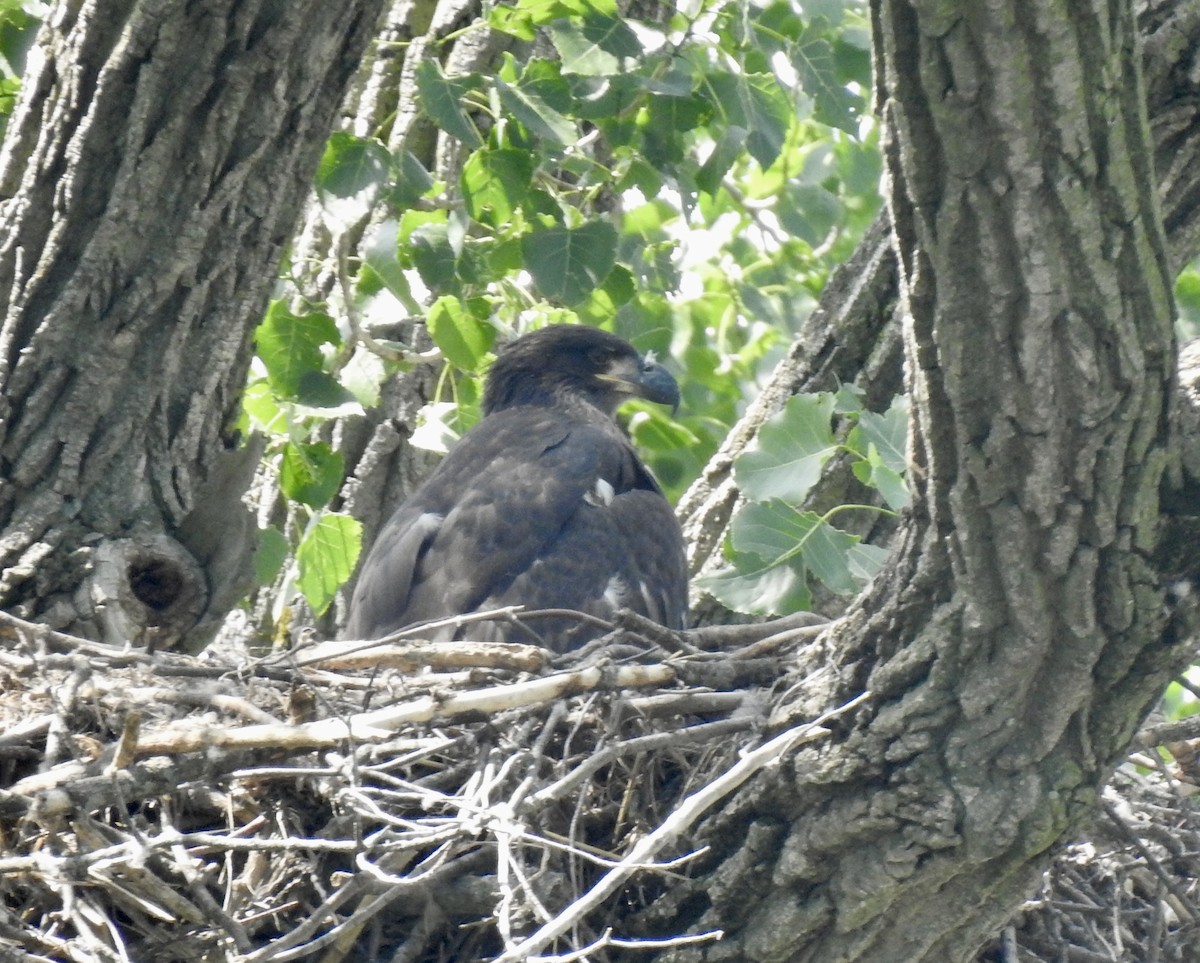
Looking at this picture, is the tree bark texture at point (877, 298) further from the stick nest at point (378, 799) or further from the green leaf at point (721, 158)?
the stick nest at point (378, 799)

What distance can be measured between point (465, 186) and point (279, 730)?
2263 millimetres

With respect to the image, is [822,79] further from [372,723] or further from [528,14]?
[372,723]

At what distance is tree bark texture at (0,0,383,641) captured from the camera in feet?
13.7

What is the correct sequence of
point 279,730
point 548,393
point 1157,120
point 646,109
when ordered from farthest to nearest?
1. point 548,393
2. point 646,109
3. point 1157,120
4. point 279,730

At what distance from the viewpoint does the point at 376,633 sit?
5.21 metres

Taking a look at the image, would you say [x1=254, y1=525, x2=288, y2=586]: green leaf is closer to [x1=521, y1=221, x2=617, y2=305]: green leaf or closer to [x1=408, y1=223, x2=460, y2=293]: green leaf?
[x1=408, y1=223, x2=460, y2=293]: green leaf

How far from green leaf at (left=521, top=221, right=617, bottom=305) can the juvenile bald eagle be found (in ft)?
2.26

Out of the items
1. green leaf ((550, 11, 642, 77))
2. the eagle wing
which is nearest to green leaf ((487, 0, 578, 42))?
green leaf ((550, 11, 642, 77))

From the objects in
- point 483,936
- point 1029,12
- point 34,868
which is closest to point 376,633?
point 483,936

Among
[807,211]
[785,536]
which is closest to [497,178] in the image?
[785,536]

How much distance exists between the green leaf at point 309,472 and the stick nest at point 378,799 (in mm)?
1328

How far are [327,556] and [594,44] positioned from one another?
5.77 feet

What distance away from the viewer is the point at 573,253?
17.1 feet

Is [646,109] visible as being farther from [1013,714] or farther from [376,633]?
[1013,714]
